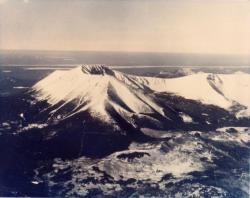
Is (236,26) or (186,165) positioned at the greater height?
(236,26)

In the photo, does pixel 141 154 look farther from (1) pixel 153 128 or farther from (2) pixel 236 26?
(2) pixel 236 26

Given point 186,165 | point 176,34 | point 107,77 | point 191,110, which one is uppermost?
point 176,34

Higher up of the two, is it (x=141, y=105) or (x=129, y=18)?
(x=129, y=18)

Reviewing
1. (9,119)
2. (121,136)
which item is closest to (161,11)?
(121,136)

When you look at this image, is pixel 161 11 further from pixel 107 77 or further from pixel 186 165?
pixel 186 165

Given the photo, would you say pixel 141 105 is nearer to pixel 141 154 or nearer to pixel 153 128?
pixel 153 128

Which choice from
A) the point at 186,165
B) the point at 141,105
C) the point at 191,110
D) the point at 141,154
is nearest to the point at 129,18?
the point at 141,105

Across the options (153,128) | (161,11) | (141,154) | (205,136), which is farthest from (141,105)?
(161,11)

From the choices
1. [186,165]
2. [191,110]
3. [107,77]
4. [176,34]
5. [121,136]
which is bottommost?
[186,165]
